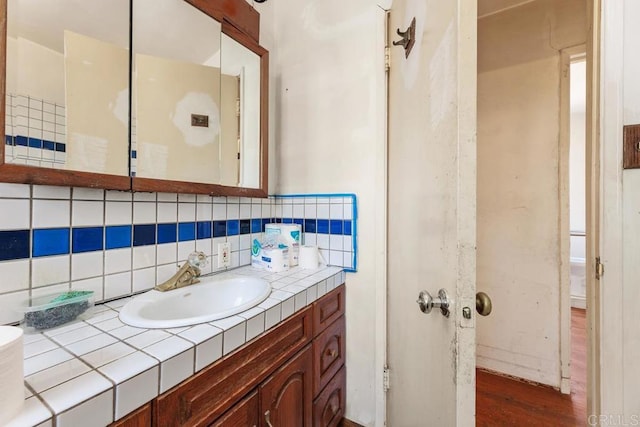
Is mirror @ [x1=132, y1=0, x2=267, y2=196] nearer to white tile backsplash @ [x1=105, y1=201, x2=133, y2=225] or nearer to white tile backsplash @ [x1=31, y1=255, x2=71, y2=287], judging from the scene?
white tile backsplash @ [x1=105, y1=201, x2=133, y2=225]

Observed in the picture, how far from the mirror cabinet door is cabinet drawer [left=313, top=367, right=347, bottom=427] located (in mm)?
1125

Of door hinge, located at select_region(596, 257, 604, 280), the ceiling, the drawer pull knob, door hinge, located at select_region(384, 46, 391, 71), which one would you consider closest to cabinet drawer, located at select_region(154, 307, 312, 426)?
the drawer pull knob

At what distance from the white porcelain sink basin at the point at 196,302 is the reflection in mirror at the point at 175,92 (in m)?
0.43

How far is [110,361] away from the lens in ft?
1.54

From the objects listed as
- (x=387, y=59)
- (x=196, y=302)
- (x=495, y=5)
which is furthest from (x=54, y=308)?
(x=495, y=5)

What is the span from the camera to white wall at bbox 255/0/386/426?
123cm

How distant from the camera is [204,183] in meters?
1.05

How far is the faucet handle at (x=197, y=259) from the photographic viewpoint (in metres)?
0.99

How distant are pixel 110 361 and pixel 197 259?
557 mm

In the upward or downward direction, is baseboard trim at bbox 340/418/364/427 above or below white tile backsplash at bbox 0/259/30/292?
below

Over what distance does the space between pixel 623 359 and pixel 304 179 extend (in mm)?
1409

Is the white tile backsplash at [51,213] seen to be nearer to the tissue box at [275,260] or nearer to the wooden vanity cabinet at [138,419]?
the wooden vanity cabinet at [138,419]

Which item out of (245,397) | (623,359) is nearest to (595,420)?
(623,359)

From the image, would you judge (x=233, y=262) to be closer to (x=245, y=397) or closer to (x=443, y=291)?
(x=245, y=397)
